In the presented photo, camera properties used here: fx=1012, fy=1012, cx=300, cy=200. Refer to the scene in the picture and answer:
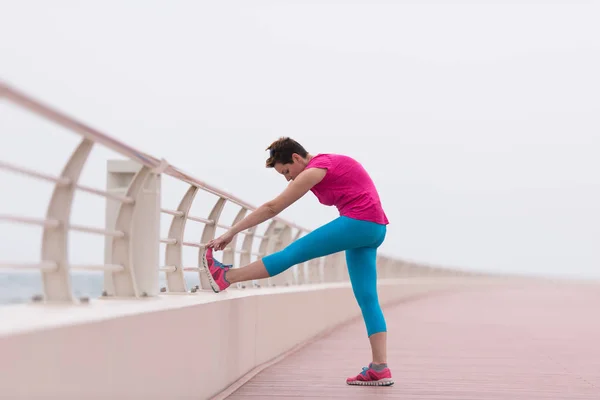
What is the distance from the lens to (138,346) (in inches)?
170

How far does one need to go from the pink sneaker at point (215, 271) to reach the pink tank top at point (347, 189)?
769 millimetres

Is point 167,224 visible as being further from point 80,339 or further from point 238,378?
point 80,339

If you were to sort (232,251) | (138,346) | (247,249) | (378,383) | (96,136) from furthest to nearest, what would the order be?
(247,249)
(232,251)
(378,383)
(138,346)
(96,136)

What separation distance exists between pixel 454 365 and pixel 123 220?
4.04 meters

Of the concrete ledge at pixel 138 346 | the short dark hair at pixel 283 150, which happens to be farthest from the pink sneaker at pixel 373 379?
the short dark hair at pixel 283 150

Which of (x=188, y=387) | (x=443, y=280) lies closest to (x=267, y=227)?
(x=188, y=387)

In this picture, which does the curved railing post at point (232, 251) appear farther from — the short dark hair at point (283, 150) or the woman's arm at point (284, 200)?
the woman's arm at point (284, 200)

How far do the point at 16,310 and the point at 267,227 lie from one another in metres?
6.54

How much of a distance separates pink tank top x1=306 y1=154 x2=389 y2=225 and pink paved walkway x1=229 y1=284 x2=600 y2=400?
1134 mm

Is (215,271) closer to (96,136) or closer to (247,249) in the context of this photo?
(96,136)

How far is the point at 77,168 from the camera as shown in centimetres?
397

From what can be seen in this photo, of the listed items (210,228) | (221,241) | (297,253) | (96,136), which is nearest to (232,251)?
(210,228)

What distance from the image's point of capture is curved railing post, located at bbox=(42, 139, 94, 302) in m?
3.89

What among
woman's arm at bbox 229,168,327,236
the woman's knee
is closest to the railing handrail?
woman's arm at bbox 229,168,327,236
